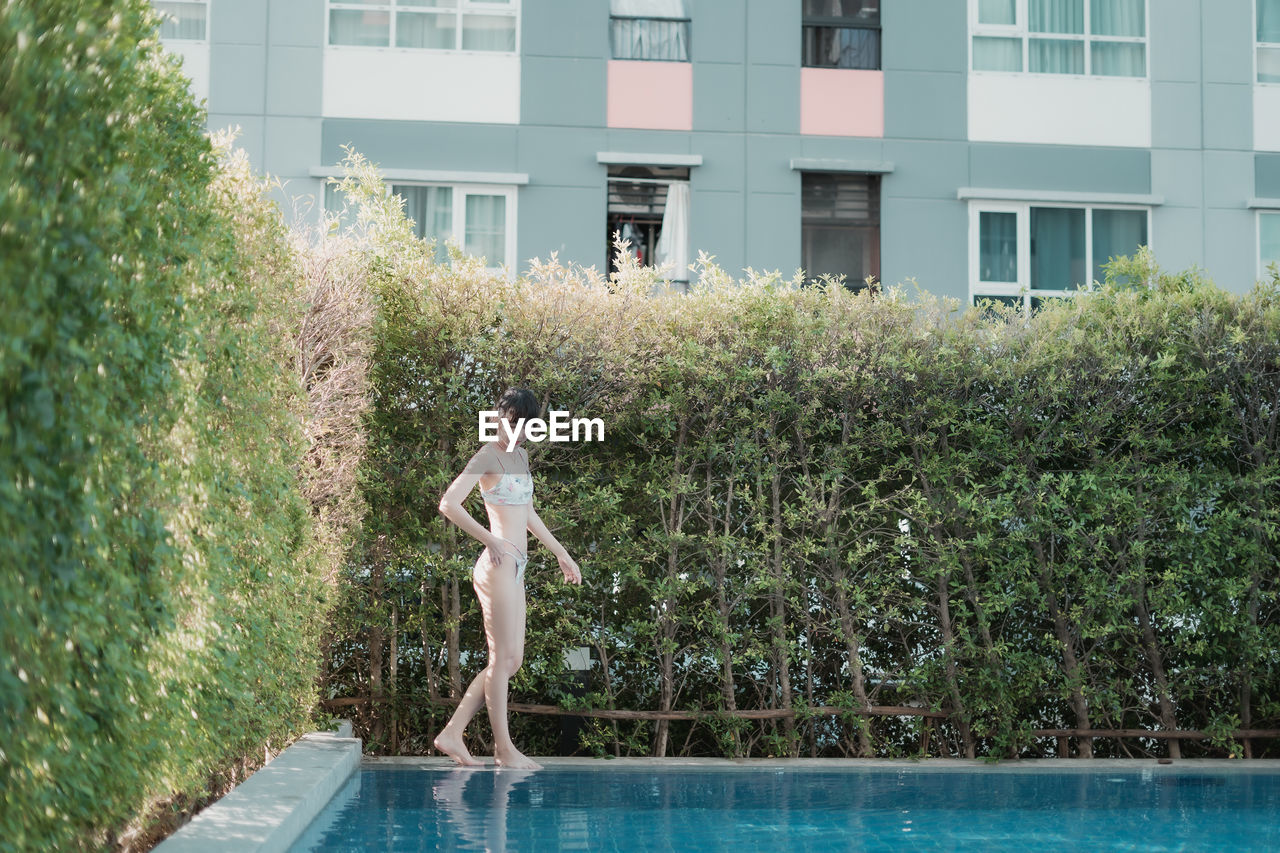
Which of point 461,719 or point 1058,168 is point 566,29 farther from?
point 461,719

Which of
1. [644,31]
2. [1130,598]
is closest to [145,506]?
[1130,598]

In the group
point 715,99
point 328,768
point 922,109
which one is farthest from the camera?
point 922,109

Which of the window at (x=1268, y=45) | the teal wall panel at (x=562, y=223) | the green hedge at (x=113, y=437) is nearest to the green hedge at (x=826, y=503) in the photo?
the green hedge at (x=113, y=437)

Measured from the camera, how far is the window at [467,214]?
14.1 m

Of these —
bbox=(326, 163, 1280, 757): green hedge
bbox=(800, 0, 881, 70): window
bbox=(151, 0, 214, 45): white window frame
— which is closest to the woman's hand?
bbox=(326, 163, 1280, 757): green hedge

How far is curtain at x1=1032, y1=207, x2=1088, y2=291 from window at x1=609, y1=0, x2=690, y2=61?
15.5 ft

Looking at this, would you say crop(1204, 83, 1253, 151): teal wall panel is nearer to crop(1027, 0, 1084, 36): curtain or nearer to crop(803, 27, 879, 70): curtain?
crop(1027, 0, 1084, 36): curtain

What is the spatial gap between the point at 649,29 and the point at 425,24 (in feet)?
8.62

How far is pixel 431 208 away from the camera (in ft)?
46.3

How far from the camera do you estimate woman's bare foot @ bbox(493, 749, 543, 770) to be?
21.1ft

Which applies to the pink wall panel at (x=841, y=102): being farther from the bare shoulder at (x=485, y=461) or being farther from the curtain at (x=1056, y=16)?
the bare shoulder at (x=485, y=461)

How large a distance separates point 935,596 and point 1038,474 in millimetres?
934

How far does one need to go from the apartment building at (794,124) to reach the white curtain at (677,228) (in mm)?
26

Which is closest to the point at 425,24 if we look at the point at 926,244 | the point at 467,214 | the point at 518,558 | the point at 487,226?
the point at 467,214
